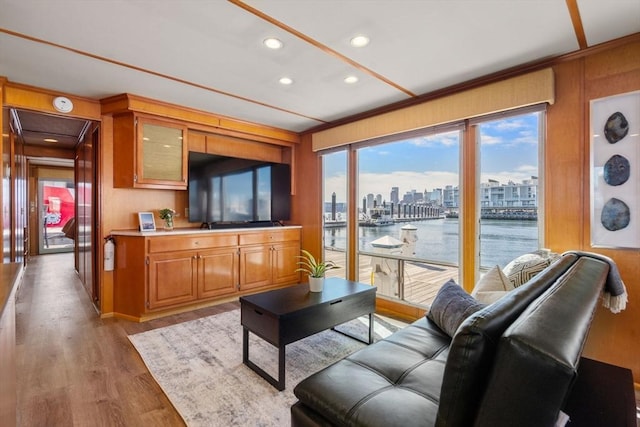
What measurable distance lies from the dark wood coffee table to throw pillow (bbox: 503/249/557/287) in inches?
43.2

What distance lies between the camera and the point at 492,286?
202 cm

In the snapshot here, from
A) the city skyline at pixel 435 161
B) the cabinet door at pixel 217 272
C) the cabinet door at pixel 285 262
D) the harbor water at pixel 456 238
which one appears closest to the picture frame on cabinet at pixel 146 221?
the cabinet door at pixel 217 272

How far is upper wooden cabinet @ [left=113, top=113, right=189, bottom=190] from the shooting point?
3404 mm

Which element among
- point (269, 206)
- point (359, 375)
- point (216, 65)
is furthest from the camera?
point (269, 206)

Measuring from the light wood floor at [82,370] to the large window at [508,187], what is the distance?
4.20 feet

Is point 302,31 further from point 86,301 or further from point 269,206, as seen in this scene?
point 86,301

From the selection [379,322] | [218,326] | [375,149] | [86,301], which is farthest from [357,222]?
[86,301]

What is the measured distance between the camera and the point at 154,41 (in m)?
2.20

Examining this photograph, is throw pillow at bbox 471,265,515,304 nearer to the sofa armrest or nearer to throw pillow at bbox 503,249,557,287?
throw pillow at bbox 503,249,557,287

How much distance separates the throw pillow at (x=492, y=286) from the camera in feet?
6.34

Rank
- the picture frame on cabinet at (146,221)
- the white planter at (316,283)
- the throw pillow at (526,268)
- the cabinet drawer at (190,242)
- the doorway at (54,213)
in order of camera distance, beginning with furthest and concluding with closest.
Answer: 1. the doorway at (54,213)
2. the picture frame on cabinet at (146,221)
3. the cabinet drawer at (190,242)
4. the white planter at (316,283)
5. the throw pillow at (526,268)

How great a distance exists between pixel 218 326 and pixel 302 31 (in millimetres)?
2812

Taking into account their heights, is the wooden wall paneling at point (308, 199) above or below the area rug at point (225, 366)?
above

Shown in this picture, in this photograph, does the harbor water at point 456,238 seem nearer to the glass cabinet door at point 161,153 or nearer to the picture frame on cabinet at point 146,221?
the glass cabinet door at point 161,153
